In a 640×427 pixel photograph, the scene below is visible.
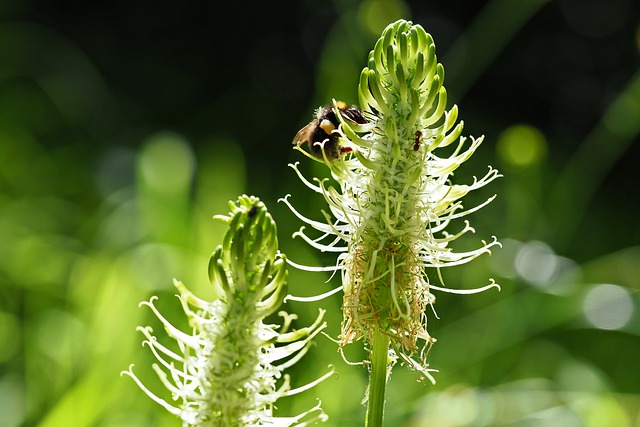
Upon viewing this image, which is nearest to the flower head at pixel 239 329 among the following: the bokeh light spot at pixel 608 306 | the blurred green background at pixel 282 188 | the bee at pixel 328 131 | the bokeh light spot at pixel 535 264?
the bee at pixel 328 131

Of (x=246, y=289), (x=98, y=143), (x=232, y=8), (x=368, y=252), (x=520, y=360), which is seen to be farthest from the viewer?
(x=232, y=8)

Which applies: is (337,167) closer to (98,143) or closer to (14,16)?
(98,143)

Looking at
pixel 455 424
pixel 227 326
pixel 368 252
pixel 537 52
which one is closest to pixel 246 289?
pixel 227 326

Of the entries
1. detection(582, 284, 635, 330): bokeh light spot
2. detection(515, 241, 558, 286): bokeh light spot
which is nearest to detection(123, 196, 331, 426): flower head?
detection(582, 284, 635, 330): bokeh light spot

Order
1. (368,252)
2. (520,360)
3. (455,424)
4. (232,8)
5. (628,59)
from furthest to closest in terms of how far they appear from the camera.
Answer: (232,8) < (628,59) < (520,360) < (455,424) < (368,252)

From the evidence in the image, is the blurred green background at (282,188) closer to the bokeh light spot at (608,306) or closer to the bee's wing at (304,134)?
the bokeh light spot at (608,306)

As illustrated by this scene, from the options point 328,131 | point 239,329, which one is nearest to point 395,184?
point 328,131

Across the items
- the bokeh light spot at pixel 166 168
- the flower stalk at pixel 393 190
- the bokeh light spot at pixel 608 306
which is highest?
the bokeh light spot at pixel 166 168
